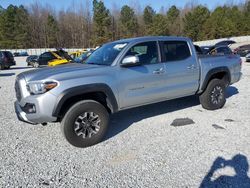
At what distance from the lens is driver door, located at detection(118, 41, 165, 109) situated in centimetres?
494

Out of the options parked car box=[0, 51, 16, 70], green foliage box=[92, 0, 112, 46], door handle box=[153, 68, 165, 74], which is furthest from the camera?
green foliage box=[92, 0, 112, 46]

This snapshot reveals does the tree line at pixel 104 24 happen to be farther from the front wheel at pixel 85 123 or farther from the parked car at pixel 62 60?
the front wheel at pixel 85 123

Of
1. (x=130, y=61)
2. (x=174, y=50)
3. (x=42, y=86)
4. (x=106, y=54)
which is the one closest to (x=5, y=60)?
(x=106, y=54)

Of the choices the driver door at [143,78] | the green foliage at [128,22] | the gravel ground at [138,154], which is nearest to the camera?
the gravel ground at [138,154]

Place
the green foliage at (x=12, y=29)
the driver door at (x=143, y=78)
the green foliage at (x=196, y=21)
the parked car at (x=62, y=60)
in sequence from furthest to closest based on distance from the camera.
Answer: the green foliage at (x=12, y=29)
the green foliage at (x=196, y=21)
the parked car at (x=62, y=60)
the driver door at (x=143, y=78)

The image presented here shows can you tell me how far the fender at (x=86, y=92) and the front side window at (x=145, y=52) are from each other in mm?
967

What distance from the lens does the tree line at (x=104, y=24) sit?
230 ft

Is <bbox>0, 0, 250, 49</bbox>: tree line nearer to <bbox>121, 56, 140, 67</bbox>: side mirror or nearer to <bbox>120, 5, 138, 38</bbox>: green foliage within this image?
<bbox>120, 5, 138, 38</bbox>: green foliage

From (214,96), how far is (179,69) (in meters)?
1.59

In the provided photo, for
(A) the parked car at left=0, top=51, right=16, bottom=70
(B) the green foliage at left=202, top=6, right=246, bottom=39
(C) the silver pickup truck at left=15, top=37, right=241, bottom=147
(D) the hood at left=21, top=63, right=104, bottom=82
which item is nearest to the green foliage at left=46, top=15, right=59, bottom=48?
(B) the green foliage at left=202, top=6, right=246, bottom=39

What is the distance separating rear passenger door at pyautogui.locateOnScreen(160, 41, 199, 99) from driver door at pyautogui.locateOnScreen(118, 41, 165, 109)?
19cm

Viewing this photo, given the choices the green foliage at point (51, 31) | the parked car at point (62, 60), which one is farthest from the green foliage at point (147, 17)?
the parked car at point (62, 60)

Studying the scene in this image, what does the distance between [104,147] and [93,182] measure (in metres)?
1.13

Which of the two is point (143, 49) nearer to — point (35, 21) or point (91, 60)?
point (91, 60)
